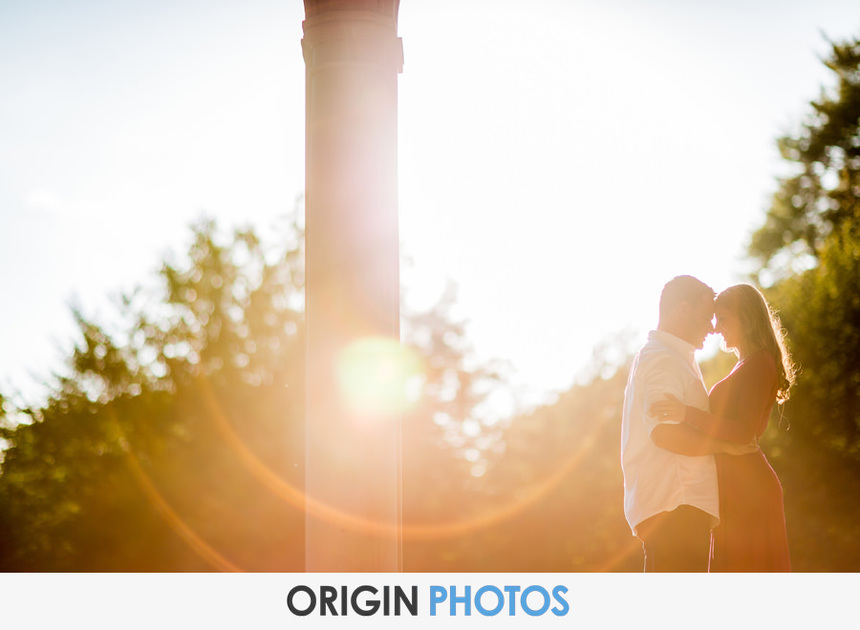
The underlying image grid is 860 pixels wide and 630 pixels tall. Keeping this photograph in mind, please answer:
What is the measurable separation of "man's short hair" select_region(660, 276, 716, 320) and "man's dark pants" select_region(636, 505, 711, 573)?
85cm

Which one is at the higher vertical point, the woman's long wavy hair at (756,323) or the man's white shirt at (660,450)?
the woman's long wavy hair at (756,323)

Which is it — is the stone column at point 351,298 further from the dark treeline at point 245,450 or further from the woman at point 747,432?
the dark treeline at point 245,450

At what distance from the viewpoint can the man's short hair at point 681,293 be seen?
145 inches

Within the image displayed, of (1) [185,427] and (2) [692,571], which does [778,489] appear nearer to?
(2) [692,571]

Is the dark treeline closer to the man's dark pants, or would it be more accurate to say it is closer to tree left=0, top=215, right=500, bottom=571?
tree left=0, top=215, right=500, bottom=571

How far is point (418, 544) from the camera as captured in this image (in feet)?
81.8

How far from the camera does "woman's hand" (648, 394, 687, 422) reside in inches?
136

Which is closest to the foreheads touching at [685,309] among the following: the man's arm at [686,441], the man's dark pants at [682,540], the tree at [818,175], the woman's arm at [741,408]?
the woman's arm at [741,408]

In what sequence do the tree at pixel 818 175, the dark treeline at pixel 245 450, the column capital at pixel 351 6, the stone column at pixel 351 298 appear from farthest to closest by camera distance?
the tree at pixel 818 175
the dark treeline at pixel 245 450
the column capital at pixel 351 6
the stone column at pixel 351 298

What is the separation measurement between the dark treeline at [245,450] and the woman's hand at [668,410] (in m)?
18.9

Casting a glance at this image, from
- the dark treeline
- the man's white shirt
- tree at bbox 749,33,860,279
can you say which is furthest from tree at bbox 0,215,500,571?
the man's white shirt

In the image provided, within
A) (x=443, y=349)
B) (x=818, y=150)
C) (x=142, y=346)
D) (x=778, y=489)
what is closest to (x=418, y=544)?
(x=443, y=349)

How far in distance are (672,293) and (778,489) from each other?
928 mm

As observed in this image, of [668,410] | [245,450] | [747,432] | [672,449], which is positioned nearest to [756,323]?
[747,432]
